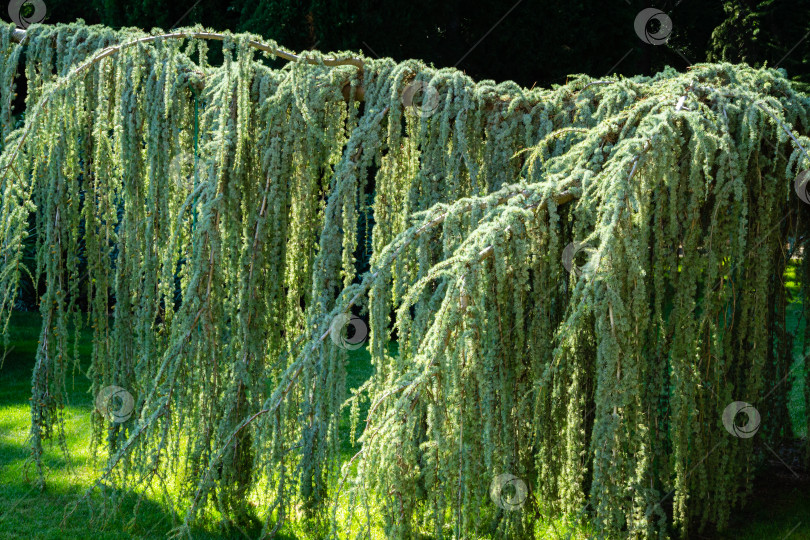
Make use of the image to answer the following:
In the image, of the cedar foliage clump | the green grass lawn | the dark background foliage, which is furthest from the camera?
the dark background foliage

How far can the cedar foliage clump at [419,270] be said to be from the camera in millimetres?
2123

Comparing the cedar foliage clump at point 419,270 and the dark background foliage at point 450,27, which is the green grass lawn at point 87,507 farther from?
the dark background foliage at point 450,27

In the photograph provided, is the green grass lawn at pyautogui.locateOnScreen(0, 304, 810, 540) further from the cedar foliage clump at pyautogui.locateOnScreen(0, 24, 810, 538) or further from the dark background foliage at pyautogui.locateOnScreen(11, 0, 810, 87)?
the dark background foliage at pyautogui.locateOnScreen(11, 0, 810, 87)

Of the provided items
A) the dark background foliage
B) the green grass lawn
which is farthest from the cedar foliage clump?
the dark background foliage

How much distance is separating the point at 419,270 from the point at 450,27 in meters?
5.82

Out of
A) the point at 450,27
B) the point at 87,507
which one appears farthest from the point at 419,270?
the point at 450,27

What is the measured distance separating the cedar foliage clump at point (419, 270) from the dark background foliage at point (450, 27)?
3.58m

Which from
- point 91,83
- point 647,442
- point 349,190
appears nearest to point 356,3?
point 91,83

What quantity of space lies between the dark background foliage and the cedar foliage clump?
3578 millimetres

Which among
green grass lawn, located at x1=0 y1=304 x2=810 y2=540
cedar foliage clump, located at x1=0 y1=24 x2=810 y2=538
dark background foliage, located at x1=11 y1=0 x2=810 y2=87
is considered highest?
dark background foliage, located at x1=11 y1=0 x2=810 y2=87

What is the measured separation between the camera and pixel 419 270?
98.3 inches

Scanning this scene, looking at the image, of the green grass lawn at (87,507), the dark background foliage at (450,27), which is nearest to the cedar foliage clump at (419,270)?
the green grass lawn at (87,507)

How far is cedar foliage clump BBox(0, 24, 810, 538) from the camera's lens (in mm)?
2123

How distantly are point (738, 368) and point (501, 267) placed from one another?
128 cm
